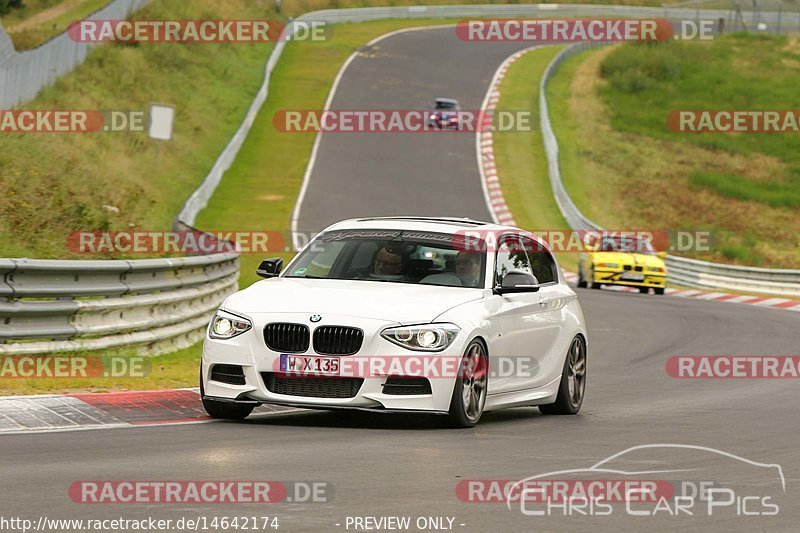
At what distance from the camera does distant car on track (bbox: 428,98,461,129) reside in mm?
55625

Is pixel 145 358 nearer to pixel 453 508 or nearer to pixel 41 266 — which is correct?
pixel 41 266

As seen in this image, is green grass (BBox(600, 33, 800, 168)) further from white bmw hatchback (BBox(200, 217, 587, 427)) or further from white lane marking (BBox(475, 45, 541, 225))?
white bmw hatchback (BBox(200, 217, 587, 427))

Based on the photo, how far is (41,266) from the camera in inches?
521

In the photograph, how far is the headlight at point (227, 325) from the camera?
1065cm

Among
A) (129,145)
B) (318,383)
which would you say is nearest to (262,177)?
(129,145)

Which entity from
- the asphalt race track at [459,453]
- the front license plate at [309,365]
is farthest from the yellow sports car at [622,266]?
the front license plate at [309,365]

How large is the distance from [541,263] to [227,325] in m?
3.33

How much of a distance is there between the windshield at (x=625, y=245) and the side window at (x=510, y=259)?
2232 cm

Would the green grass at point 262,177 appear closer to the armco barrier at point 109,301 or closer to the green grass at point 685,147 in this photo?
the armco barrier at point 109,301

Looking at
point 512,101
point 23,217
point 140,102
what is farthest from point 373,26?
point 23,217

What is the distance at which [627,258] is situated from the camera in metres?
34.1

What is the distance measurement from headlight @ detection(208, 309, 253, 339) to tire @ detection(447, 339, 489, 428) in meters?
1.55

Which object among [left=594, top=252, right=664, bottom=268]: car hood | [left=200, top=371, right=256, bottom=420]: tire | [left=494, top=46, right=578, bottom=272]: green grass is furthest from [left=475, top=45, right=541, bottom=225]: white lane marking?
[left=200, top=371, right=256, bottom=420]: tire

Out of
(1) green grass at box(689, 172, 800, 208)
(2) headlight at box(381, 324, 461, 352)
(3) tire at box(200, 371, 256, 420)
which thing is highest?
(2) headlight at box(381, 324, 461, 352)
